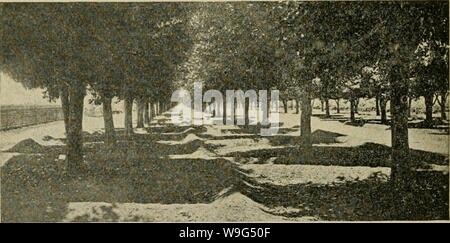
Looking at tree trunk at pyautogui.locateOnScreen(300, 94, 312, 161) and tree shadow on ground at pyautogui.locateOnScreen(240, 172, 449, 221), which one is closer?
tree shadow on ground at pyautogui.locateOnScreen(240, 172, 449, 221)

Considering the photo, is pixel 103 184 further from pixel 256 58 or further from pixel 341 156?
pixel 341 156

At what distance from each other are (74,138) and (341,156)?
372 inches

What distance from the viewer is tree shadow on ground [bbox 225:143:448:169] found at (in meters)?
14.2

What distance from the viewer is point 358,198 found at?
9.91m

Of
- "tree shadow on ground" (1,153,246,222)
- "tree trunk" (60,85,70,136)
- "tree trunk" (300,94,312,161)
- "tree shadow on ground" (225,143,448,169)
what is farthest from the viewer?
"tree trunk" (300,94,312,161)

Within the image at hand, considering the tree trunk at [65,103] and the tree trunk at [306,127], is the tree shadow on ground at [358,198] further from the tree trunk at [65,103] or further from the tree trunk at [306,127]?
the tree trunk at [65,103]

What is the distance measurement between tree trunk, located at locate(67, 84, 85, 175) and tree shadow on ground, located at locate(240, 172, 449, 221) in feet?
14.8

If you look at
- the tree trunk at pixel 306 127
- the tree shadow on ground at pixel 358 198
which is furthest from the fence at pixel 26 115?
the tree shadow on ground at pixel 358 198

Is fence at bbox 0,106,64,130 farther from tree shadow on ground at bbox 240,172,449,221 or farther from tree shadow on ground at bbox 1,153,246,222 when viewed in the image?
tree shadow on ground at bbox 240,172,449,221

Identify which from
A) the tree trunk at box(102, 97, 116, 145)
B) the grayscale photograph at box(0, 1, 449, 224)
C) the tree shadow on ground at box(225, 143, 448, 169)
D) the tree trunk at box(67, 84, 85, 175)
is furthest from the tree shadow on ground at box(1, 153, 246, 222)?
the tree trunk at box(102, 97, 116, 145)

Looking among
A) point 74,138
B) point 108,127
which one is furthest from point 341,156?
point 108,127

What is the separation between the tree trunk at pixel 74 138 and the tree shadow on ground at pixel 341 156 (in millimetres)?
5995
